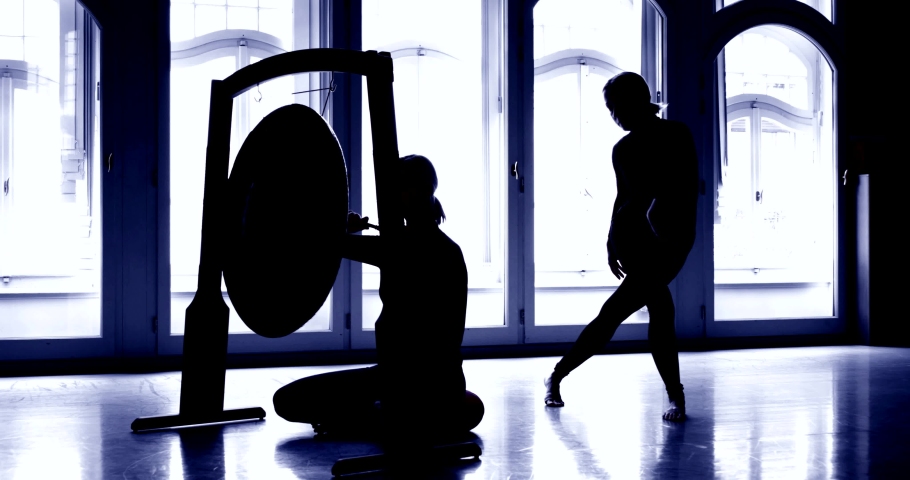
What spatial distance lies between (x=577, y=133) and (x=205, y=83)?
2.02m

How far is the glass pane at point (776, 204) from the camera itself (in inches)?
191

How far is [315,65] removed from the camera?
2.34m

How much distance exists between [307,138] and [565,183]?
2.48 metres

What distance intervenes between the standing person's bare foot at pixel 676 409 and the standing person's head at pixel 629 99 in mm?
904

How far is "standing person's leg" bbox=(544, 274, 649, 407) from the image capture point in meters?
2.79

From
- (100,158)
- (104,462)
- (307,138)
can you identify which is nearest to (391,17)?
(100,158)

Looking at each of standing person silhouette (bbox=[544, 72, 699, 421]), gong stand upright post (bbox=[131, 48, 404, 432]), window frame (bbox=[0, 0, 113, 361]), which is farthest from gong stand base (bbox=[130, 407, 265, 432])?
window frame (bbox=[0, 0, 113, 361])

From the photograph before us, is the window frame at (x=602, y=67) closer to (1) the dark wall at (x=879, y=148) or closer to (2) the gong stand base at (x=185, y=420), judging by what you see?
(1) the dark wall at (x=879, y=148)

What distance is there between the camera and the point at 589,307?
4621 mm

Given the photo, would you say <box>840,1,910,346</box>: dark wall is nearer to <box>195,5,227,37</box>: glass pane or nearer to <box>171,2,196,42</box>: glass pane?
<box>195,5,227,37</box>: glass pane

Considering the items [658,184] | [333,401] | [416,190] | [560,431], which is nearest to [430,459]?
[333,401]

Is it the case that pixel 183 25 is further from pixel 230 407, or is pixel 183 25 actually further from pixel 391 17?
pixel 230 407

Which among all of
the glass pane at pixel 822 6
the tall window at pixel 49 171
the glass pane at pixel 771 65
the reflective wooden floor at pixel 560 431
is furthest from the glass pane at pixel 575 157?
the tall window at pixel 49 171

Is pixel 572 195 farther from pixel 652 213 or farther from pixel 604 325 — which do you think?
pixel 652 213
